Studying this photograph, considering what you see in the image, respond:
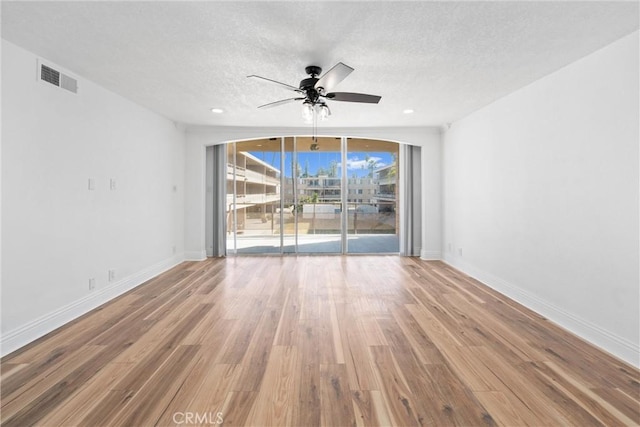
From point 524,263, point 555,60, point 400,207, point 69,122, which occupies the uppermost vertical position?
point 555,60

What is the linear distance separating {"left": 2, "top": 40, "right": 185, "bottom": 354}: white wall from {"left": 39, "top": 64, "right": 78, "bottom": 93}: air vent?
5cm

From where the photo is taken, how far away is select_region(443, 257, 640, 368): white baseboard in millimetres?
Result: 2211

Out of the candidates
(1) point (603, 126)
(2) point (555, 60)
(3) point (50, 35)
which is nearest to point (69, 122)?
→ (3) point (50, 35)

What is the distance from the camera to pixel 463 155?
15.5ft

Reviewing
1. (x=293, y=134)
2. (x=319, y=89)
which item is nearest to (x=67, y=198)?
(x=319, y=89)

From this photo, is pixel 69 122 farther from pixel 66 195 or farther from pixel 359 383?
pixel 359 383

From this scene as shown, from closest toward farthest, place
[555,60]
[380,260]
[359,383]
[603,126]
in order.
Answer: [359,383] < [603,126] < [555,60] < [380,260]

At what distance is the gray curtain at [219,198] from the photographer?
5750 mm

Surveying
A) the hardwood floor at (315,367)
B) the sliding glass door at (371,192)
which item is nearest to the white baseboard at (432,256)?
the sliding glass door at (371,192)

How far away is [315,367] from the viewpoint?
209cm

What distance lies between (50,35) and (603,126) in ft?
14.4

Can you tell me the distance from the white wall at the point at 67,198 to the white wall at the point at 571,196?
4.68 meters

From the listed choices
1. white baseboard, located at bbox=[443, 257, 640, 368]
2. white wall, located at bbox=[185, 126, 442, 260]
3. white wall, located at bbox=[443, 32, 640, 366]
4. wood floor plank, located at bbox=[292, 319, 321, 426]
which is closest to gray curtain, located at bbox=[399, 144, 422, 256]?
white wall, located at bbox=[185, 126, 442, 260]

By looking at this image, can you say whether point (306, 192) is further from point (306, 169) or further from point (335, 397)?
point (335, 397)
